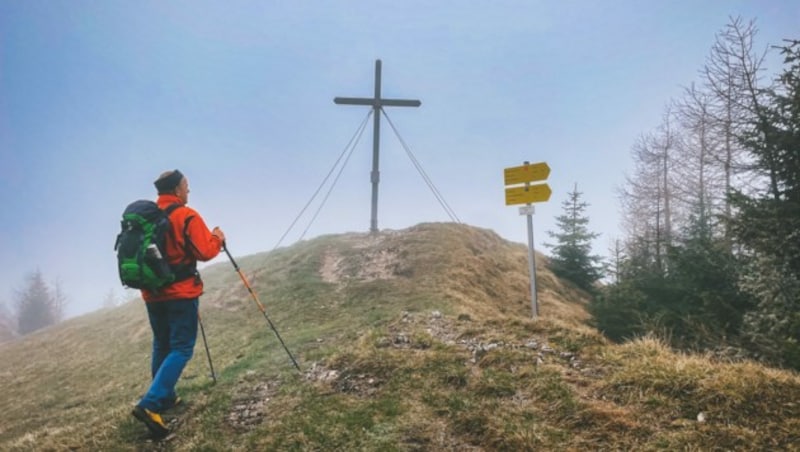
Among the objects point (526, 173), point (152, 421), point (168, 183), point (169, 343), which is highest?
point (526, 173)

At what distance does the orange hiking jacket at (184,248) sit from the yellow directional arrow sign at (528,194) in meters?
6.19

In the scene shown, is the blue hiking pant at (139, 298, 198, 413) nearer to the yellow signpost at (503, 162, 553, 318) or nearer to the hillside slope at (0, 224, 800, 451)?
the hillside slope at (0, 224, 800, 451)

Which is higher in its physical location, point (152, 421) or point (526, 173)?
point (526, 173)

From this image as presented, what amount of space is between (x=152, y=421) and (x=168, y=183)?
10.1ft

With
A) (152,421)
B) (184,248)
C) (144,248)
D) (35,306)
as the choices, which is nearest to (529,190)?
(184,248)

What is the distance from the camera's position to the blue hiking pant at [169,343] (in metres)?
Answer: 5.01

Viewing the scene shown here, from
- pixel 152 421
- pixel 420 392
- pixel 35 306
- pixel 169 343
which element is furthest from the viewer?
pixel 35 306

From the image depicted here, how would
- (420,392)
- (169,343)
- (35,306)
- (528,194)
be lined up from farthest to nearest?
(35,306), (528,194), (169,343), (420,392)

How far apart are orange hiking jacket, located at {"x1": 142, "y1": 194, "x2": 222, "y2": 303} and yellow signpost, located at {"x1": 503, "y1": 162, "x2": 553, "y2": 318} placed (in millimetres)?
6219

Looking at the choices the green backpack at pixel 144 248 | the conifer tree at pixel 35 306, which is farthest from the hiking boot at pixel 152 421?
the conifer tree at pixel 35 306

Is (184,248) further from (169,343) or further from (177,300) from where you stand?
(169,343)

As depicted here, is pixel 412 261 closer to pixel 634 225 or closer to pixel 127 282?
pixel 127 282

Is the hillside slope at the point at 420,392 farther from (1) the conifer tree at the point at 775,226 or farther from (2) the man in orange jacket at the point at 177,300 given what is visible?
(1) the conifer tree at the point at 775,226

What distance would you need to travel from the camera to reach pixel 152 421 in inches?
195
